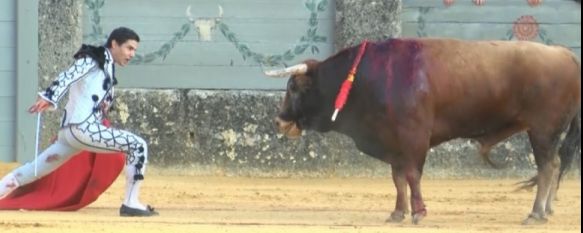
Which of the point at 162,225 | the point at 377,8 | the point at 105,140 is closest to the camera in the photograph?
the point at 162,225

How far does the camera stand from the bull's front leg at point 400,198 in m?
11.6

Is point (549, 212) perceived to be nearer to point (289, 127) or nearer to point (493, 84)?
point (493, 84)

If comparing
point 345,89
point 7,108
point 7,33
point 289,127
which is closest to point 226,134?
point 7,108

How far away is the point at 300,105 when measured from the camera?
1214 cm

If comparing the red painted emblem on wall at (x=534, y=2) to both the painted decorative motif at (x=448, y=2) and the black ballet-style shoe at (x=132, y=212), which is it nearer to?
the painted decorative motif at (x=448, y=2)

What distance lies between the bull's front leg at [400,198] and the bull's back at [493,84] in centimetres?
38

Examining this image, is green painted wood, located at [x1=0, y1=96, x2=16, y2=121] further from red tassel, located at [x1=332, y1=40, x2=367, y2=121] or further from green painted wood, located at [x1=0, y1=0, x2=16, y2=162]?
red tassel, located at [x1=332, y1=40, x2=367, y2=121]

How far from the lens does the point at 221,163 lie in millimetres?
15242

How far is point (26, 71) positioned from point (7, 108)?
1.23ft

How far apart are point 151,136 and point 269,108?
1050 millimetres

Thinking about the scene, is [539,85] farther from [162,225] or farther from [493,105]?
[162,225]

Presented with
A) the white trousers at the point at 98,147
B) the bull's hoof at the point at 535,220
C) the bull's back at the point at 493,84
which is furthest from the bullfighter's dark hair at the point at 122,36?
the bull's hoof at the point at 535,220

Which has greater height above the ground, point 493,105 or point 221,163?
point 493,105

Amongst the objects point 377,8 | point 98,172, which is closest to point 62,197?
point 98,172
